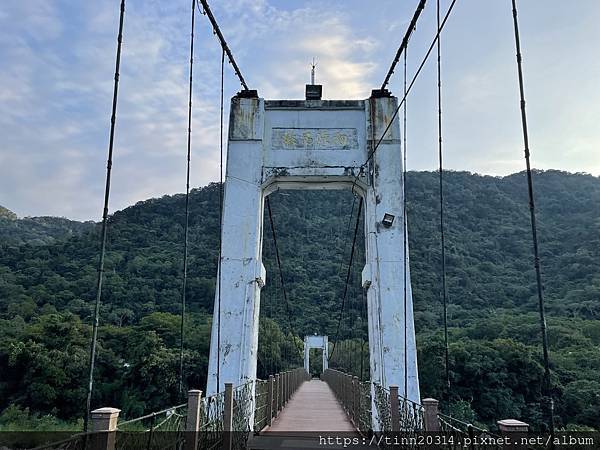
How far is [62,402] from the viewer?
16.2 meters

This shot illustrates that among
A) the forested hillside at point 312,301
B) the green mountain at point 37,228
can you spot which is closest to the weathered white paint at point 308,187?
the forested hillside at point 312,301

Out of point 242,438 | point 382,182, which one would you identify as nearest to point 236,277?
point 242,438

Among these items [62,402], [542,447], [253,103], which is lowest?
[62,402]

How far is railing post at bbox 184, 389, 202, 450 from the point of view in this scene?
2.97 meters

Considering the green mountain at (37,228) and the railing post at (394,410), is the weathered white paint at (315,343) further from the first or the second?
the railing post at (394,410)

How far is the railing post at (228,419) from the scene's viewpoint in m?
3.72

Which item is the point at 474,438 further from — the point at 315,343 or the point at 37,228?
the point at 37,228

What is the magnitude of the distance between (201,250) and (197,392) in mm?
17648

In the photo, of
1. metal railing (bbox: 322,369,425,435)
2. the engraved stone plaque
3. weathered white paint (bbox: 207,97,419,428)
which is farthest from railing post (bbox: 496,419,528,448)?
the engraved stone plaque

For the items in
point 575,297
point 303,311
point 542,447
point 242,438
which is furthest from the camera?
point 303,311

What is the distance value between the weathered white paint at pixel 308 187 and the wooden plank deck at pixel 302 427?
0.75 metres

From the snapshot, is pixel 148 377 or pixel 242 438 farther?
pixel 148 377

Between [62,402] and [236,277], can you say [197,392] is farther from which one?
[62,402]

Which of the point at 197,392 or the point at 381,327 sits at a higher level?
the point at 381,327
